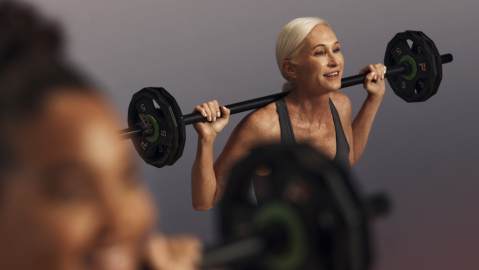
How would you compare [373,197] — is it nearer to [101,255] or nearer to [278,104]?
[101,255]

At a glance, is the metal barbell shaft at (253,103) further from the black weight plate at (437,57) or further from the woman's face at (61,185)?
the woman's face at (61,185)

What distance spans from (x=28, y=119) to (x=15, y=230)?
14cm

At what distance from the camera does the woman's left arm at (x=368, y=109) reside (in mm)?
4121

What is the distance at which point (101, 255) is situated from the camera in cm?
132

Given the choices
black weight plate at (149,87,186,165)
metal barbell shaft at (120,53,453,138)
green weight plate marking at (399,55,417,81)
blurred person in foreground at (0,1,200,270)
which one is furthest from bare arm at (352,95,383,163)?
blurred person in foreground at (0,1,200,270)

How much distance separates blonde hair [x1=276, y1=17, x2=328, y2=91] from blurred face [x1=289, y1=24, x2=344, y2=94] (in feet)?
0.06

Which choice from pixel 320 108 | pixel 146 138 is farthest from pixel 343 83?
pixel 146 138

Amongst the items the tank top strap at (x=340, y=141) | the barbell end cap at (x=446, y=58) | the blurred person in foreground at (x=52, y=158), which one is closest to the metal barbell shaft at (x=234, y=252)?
the blurred person in foreground at (x=52, y=158)

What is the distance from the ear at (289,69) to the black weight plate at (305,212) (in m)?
2.22

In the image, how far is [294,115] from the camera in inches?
151

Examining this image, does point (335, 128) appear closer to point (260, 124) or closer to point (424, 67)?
point (260, 124)

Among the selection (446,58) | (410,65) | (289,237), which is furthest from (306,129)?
(289,237)

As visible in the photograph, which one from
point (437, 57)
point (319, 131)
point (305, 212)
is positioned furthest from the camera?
point (437, 57)

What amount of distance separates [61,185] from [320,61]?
2620 millimetres
